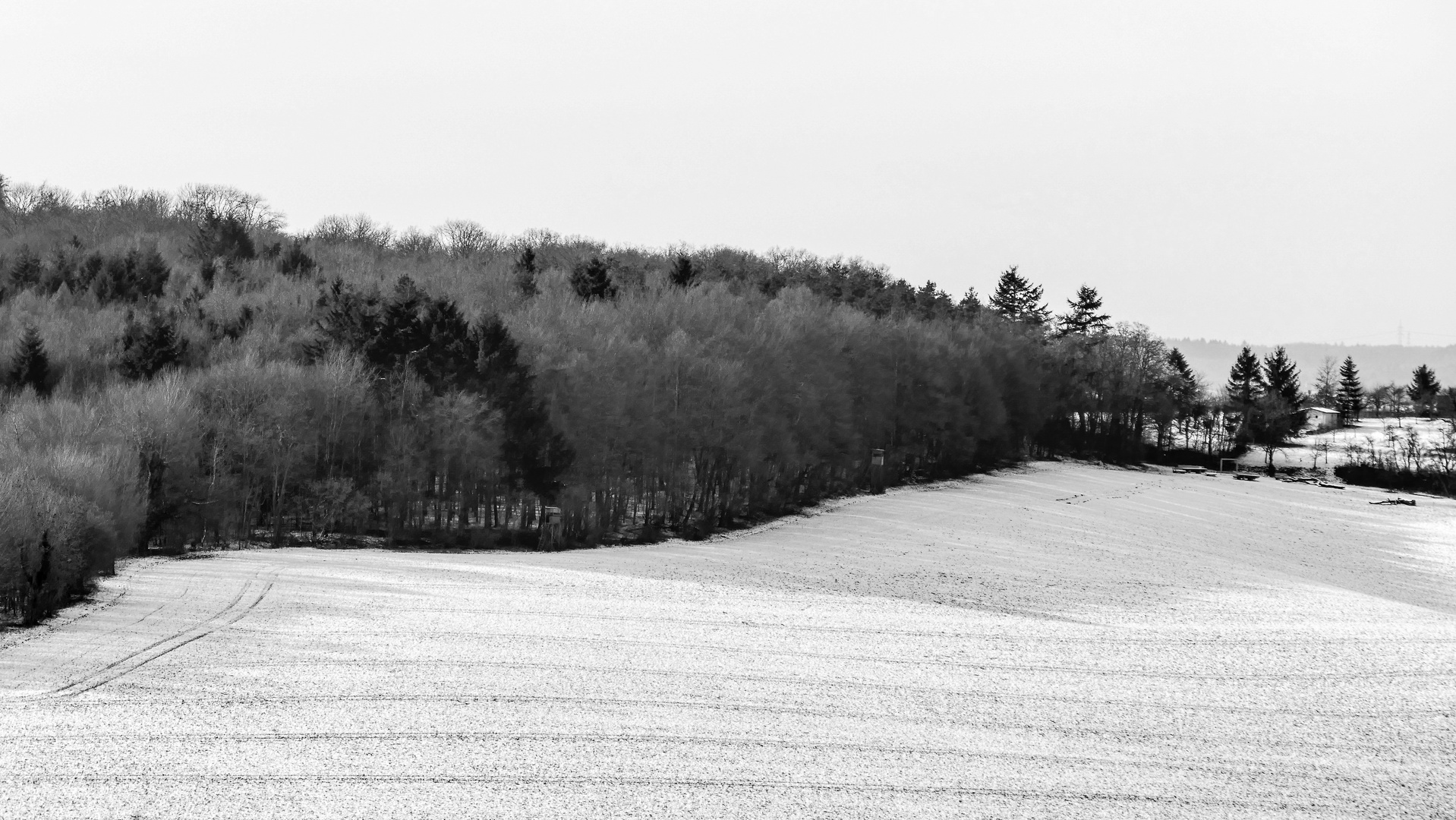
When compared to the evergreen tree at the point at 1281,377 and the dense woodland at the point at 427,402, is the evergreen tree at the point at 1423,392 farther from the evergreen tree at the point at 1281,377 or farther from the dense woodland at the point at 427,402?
the dense woodland at the point at 427,402

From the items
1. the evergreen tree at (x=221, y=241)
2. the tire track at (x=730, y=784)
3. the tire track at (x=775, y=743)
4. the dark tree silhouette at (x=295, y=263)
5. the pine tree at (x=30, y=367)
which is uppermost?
the evergreen tree at (x=221, y=241)

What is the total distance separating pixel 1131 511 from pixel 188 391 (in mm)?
54623

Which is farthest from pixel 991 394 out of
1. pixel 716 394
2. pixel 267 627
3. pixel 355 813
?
pixel 355 813

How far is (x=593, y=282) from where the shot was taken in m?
80.8

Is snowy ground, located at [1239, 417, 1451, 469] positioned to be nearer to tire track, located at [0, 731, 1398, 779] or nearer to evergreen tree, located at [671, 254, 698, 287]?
evergreen tree, located at [671, 254, 698, 287]

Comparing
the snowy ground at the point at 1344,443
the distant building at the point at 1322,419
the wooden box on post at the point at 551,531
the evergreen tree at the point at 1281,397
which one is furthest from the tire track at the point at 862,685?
the distant building at the point at 1322,419

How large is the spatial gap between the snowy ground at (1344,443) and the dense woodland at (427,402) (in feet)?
122

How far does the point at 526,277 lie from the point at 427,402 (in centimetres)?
3170

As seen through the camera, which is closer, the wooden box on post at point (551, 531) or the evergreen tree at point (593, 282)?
the wooden box on post at point (551, 531)

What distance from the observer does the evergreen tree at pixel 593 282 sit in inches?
3164

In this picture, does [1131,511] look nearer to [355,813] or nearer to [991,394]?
[991,394]

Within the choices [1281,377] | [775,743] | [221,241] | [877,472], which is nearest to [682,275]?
[877,472]

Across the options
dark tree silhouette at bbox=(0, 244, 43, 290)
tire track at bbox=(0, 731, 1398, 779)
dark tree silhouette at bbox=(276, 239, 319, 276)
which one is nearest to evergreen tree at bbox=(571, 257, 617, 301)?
dark tree silhouette at bbox=(276, 239, 319, 276)

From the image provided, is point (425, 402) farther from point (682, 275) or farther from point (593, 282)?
point (682, 275)
